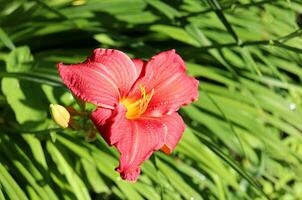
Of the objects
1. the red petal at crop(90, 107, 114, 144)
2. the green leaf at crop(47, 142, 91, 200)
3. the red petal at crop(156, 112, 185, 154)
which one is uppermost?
the red petal at crop(90, 107, 114, 144)

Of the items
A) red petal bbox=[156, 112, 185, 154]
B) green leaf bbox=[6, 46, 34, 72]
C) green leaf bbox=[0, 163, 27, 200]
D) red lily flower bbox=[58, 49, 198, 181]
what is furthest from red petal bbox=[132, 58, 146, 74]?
green leaf bbox=[6, 46, 34, 72]

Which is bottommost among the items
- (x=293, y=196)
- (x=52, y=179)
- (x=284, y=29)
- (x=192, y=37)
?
(x=293, y=196)

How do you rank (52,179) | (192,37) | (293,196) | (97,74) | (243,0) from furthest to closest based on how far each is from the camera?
(293,196), (243,0), (192,37), (52,179), (97,74)

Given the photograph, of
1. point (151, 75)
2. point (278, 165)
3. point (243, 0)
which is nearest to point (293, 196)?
point (278, 165)

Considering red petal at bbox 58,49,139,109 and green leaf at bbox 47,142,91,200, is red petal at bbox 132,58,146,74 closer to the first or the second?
red petal at bbox 58,49,139,109

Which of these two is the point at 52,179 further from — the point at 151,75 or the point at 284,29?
the point at 284,29

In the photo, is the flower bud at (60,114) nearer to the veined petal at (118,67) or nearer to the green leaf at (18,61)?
the veined petal at (118,67)

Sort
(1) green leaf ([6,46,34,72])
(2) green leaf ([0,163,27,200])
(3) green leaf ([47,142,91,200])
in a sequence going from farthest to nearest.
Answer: (1) green leaf ([6,46,34,72]) → (3) green leaf ([47,142,91,200]) → (2) green leaf ([0,163,27,200])

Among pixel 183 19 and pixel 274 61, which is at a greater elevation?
pixel 183 19
